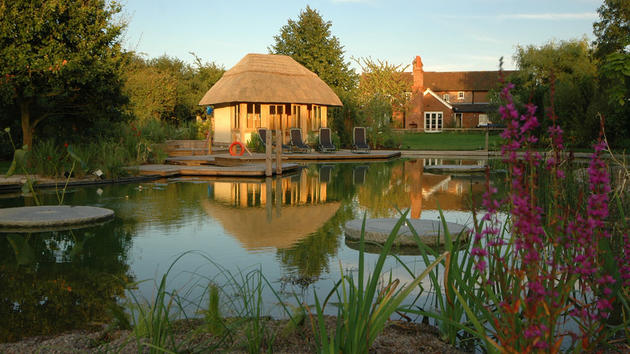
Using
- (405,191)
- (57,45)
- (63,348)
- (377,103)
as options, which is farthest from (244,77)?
(63,348)

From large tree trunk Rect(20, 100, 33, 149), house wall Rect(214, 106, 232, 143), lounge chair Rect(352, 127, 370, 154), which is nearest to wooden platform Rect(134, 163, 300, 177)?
large tree trunk Rect(20, 100, 33, 149)

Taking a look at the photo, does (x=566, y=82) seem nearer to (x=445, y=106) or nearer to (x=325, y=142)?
(x=325, y=142)

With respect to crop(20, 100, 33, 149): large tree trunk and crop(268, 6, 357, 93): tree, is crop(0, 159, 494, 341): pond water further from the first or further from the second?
crop(268, 6, 357, 93): tree

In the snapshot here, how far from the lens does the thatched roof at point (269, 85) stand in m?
26.6

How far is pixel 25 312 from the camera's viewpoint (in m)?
3.75

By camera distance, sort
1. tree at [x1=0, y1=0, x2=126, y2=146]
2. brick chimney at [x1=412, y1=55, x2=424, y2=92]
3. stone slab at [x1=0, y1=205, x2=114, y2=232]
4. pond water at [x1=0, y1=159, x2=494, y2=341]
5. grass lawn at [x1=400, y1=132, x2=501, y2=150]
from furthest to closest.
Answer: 1. brick chimney at [x1=412, y1=55, x2=424, y2=92]
2. grass lawn at [x1=400, y1=132, x2=501, y2=150]
3. tree at [x1=0, y1=0, x2=126, y2=146]
4. stone slab at [x1=0, y1=205, x2=114, y2=232]
5. pond water at [x1=0, y1=159, x2=494, y2=341]

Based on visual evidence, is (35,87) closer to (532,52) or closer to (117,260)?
(117,260)

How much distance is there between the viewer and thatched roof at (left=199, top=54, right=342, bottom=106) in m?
26.6

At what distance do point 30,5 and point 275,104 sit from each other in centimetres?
1588

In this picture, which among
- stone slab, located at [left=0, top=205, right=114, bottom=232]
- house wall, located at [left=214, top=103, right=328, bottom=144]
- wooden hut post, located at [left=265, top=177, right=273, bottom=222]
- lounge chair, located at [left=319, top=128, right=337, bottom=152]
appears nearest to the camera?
stone slab, located at [left=0, top=205, right=114, bottom=232]

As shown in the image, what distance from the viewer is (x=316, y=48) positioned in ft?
136

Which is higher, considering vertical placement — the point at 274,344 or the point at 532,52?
the point at 532,52

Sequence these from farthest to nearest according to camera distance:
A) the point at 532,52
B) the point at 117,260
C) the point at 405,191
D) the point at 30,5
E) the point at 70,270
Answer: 1. the point at 532,52
2. the point at 30,5
3. the point at 405,191
4. the point at 117,260
5. the point at 70,270

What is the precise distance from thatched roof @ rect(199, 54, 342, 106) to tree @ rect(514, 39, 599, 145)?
996cm
